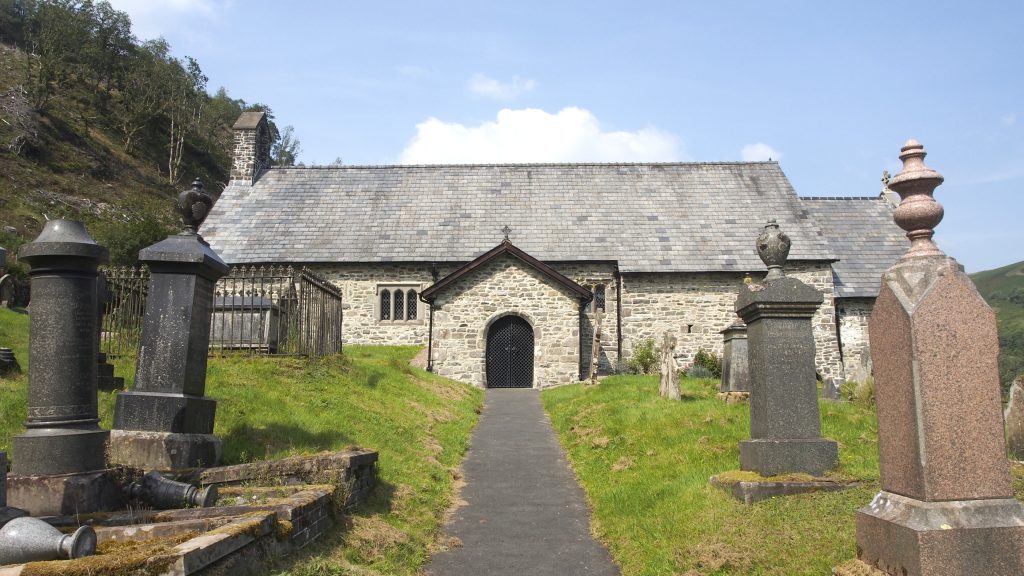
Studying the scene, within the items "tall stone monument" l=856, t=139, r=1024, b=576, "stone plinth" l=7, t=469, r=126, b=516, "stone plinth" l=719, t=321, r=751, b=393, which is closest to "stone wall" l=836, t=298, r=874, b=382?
"stone plinth" l=719, t=321, r=751, b=393

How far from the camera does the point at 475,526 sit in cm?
829

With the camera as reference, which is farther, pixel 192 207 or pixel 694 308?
pixel 694 308

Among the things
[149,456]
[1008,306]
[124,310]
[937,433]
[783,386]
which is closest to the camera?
[937,433]

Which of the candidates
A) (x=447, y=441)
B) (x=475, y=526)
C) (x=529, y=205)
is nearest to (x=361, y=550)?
(x=475, y=526)

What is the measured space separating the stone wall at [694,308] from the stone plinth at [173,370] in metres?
18.0

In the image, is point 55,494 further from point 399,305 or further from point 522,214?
point 522,214

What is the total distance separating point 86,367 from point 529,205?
881 inches

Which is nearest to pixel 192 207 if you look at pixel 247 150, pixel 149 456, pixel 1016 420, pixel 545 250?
pixel 149 456

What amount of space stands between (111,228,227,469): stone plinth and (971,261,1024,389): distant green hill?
42.8 m

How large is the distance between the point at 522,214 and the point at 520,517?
19.8 meters

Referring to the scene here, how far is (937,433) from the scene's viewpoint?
4711mm

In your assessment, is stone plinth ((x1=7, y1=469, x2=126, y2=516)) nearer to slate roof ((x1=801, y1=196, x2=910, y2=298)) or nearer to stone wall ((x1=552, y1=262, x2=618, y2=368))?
stone wall ((x1=552, y1=262, x2=618, y2=368))

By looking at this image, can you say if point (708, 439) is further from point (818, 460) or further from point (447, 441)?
point (447, 441)

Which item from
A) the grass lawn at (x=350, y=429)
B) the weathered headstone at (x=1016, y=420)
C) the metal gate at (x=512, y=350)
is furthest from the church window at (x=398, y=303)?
the weathered headstone at (x=1016, y=420)
